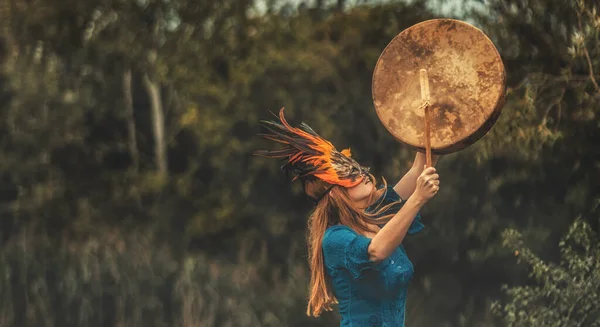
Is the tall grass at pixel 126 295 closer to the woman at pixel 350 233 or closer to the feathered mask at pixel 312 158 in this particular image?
the woman at pixel 350 233

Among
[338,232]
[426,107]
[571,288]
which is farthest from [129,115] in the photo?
[426,107]

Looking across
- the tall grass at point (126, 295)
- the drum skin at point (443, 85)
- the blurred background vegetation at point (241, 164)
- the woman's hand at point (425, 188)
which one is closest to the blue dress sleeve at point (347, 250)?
the woman's hand at point (425, 188)

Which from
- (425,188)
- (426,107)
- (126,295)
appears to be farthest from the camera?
(126,295)

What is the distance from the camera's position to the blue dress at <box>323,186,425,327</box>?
3730mm

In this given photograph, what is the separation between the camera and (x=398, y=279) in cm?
377

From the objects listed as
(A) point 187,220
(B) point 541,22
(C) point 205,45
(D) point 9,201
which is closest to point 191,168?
(A) point 187,220

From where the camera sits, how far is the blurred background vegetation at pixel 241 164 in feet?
22.9

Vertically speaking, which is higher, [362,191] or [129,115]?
[129,115]

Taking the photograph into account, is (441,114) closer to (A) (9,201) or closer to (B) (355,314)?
(B) (355,314)

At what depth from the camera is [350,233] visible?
3.80m

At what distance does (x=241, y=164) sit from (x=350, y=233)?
27.6ft

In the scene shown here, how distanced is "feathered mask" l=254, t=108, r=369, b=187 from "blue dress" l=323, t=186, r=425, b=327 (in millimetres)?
198

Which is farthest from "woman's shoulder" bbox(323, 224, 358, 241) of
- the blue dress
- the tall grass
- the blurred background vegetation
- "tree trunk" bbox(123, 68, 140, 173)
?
"tree trunk" bbox(123, 68, 140, 173)

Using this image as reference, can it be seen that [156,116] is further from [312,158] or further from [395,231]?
[395,231]
